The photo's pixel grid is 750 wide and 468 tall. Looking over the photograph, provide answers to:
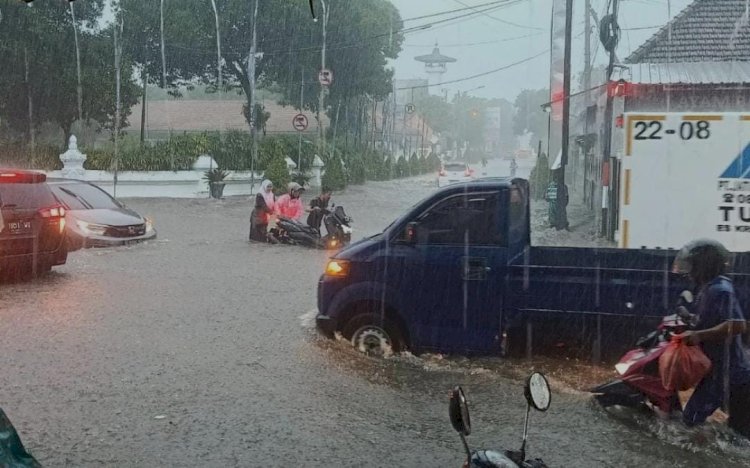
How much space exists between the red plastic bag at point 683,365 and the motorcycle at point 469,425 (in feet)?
7.06

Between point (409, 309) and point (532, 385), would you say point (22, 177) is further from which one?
point (532, 385)

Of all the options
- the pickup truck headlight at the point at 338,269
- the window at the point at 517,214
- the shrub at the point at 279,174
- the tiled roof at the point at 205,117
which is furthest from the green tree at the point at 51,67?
the window at the point at 517,214

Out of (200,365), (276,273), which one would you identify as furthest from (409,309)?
(276,273)

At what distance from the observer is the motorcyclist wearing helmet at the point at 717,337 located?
514cm

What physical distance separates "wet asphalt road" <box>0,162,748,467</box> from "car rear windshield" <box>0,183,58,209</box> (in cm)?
119

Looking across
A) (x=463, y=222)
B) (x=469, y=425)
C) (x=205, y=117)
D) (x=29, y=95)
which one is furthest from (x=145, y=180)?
(x=205, y=117)

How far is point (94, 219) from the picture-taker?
16.5 metres

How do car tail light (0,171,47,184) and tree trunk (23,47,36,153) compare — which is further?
tree trunk (23,47,36,153)

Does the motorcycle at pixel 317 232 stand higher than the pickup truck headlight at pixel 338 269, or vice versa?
the pickup truck headlight at pixel 338 269

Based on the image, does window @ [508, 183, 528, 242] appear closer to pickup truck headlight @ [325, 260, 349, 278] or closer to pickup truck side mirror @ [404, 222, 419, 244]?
pickup truck side mirror @ [404, 222, 419, 244]

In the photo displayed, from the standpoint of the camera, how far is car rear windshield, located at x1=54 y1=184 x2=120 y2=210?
1659 cm

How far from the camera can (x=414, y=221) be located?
767 cm

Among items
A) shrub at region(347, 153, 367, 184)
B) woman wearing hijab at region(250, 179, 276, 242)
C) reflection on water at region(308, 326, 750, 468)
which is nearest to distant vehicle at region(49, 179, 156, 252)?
woman wearing hijab at region(250, 179, 276, 242)

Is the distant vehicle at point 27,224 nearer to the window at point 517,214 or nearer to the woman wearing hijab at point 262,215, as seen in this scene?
the woman wearing hijab at point 262,215
